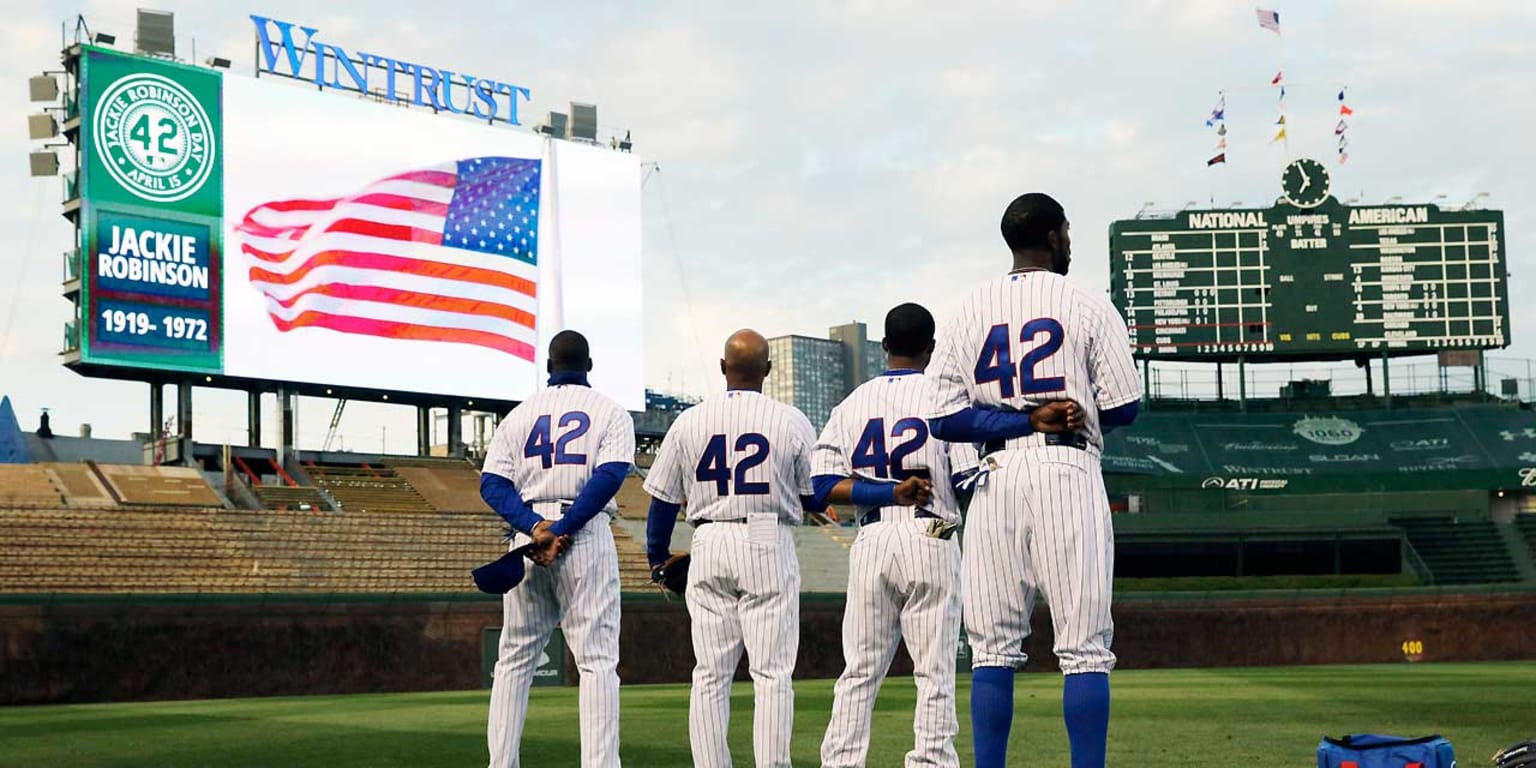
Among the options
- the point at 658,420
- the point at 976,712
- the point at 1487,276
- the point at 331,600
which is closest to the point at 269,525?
the point at 331,600

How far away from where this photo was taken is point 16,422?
132ft

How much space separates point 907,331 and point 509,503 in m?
2.20

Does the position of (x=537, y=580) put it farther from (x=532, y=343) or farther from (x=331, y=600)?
(x=532, y=343)

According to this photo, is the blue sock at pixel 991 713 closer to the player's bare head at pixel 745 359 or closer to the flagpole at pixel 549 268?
the player's bare head at pixel 745 359

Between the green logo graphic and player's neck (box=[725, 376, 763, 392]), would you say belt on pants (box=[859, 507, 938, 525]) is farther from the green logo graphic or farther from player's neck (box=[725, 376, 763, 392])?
the green logo graphic

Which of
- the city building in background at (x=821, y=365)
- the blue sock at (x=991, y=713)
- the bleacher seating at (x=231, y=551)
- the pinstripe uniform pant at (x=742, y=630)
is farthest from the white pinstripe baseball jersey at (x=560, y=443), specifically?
the city building in background at (x=821, y=365)

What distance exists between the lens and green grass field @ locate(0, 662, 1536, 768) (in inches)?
445

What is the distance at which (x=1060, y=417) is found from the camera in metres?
5.85

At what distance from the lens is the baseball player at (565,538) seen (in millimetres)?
7723

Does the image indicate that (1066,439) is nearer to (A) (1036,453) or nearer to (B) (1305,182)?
(A) (1036,453)

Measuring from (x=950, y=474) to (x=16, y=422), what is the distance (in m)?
38.4

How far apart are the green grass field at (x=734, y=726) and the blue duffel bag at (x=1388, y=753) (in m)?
3.70

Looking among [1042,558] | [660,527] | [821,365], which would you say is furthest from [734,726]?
[821,365]

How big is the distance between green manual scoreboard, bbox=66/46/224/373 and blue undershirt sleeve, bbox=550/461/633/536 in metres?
31.0
